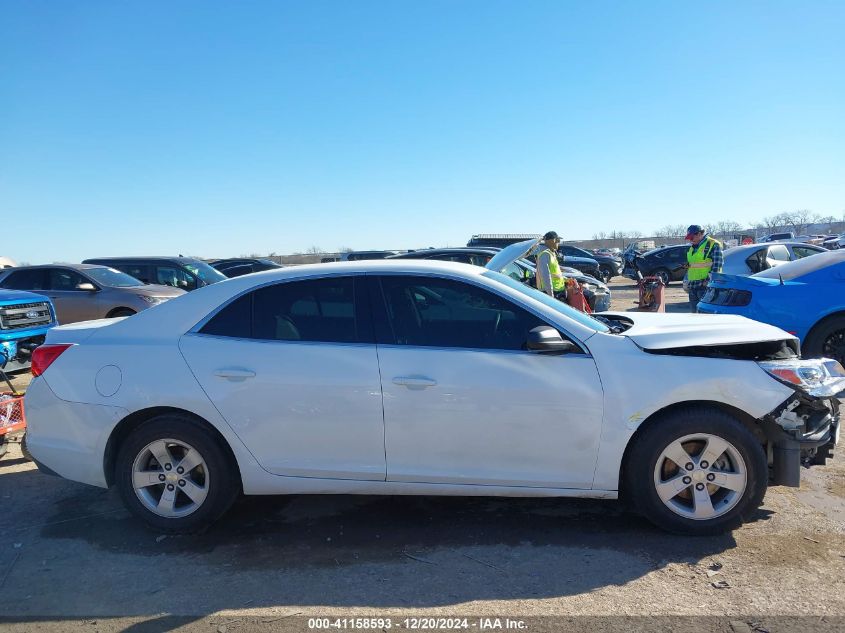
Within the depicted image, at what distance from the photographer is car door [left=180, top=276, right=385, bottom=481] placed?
3.41 metres

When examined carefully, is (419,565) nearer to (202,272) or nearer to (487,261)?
(487,261)

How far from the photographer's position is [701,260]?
338 inches

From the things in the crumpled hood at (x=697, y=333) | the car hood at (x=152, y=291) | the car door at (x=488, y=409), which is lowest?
the car door at (x=488, y=409)

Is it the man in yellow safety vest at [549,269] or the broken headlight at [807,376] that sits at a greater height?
the man in yellow safety vest at [549,269]

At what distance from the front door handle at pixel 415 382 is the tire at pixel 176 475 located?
1187mm

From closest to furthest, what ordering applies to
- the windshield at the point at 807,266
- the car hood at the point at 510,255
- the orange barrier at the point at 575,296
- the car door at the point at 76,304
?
the windshield at the point at 807,266 < the car hood at the point at 510,255 < the orange barrier at the point at 575,296 < the car door at the point at 76,304

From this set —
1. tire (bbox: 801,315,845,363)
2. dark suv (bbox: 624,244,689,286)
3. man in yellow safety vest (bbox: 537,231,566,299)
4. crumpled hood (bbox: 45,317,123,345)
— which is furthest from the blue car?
dark suv (bbox: 624,244,689,286)

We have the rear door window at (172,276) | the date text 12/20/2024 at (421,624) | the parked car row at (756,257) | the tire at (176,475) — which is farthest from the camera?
the rear door window at (172,276)

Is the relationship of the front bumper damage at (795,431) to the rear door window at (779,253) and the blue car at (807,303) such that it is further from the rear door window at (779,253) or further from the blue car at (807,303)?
the rear door window at (779,253)

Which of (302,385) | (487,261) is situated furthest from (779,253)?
(302,385)

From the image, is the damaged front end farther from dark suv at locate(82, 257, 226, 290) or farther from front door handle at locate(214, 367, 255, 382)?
dark suv at locate(82, 257, 226, 290)

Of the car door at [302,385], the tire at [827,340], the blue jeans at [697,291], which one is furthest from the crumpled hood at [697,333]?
the blue jeans at [697,291]

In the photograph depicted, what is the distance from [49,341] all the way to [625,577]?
368 centimetres

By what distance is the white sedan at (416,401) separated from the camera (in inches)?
131
